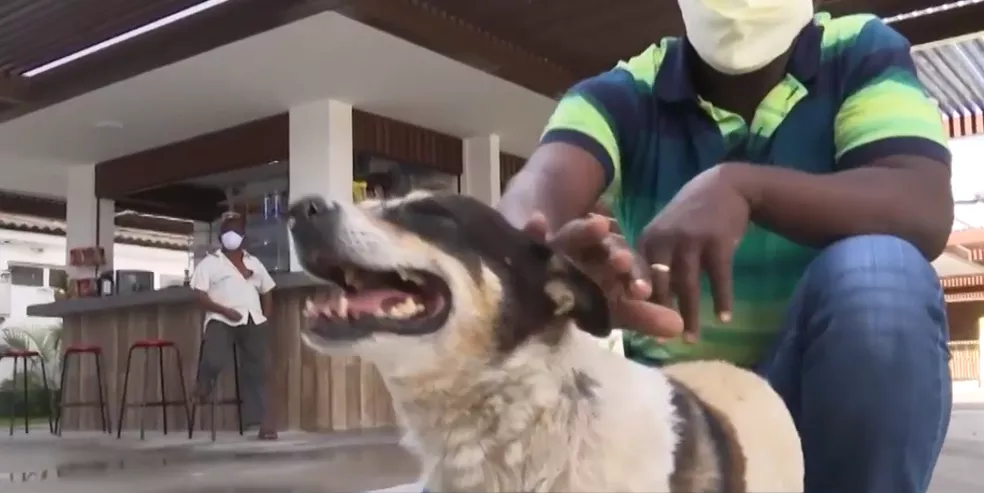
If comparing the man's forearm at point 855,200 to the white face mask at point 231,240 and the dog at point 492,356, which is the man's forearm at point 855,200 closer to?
the dog at point 492,356

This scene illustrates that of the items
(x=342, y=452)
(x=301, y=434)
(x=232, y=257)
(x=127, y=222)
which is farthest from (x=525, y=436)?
(x=127, y=222)

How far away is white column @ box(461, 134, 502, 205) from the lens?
20.5 ft

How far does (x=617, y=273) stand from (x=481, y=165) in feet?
18.5

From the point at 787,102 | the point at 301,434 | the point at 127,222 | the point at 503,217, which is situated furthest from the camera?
the point at 127,222

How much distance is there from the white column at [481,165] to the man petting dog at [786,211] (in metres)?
5.09

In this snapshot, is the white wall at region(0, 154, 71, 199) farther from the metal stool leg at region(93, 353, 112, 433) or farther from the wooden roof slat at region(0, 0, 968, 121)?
→ the wooden roof slat at region(0, 0, 968, 121)

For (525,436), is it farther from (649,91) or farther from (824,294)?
(649,91)

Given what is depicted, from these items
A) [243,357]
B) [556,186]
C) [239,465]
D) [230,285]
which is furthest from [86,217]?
[556,186]

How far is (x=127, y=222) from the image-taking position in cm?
1010

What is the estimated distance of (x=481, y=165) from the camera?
6.32 metres

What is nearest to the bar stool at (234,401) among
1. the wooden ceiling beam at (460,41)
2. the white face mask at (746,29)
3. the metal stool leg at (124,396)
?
the metal stool leg at (124,396)

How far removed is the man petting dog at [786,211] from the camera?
75 centimetres

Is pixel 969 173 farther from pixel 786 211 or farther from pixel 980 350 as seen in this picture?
pixel 786 211

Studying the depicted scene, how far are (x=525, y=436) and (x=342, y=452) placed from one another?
2.99 m
